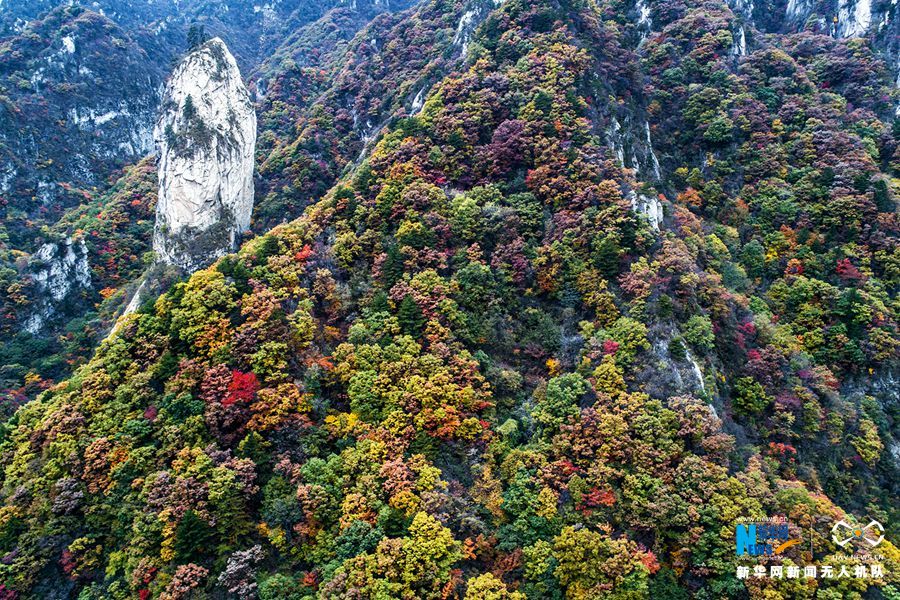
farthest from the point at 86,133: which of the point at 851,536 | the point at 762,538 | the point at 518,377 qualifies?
the point at 851,536

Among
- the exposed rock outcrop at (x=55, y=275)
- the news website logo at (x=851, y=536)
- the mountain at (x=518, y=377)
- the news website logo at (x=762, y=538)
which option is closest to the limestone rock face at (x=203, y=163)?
the exposed rock outcrop at (x=55, y=275)

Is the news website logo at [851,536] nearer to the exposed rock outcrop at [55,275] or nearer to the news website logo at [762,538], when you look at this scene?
the news website logo at [762,538]

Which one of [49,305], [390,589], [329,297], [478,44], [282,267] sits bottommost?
[390,589]

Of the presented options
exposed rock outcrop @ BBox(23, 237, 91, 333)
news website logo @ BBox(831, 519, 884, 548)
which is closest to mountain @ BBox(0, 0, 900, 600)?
news website logo @ BBox(831, 519, 884, 548)

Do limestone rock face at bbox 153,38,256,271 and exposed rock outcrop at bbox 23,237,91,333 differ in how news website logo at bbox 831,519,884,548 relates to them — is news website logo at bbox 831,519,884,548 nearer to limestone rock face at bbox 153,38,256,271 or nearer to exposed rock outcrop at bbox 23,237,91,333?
limestone rock face at bbox 153,38,256,271

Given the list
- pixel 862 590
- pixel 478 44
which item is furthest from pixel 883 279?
pixel 478 44

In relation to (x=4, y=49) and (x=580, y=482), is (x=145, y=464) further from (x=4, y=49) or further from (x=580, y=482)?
(x=4, y=49)

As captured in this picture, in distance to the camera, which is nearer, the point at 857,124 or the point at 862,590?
the point at 862,590

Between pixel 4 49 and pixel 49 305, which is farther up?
pixel 4 49
